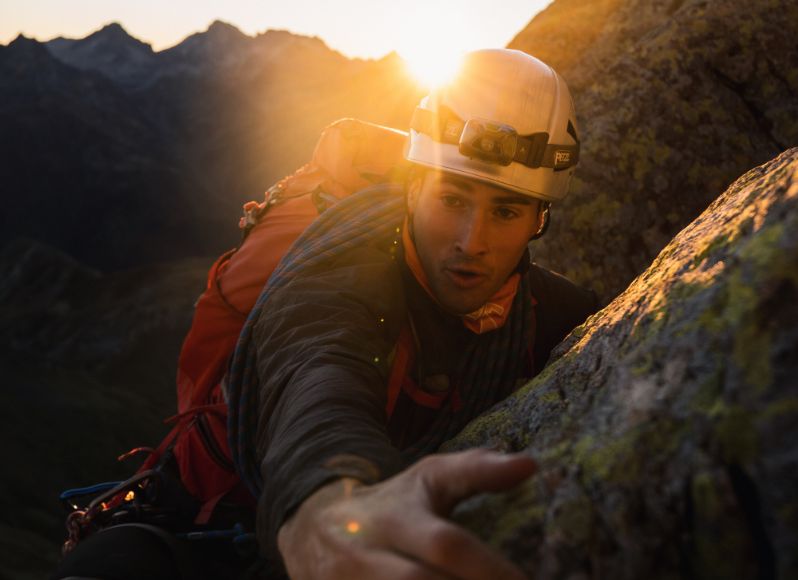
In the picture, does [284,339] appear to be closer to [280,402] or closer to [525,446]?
[280,402]

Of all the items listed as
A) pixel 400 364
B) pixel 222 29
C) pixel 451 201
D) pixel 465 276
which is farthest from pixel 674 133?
pixel 222 29

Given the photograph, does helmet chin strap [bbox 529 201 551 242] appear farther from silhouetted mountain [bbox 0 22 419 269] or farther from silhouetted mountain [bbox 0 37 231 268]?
silhouetted mountain [bbox 0 37 231 268]

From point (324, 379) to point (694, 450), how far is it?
1.20 m

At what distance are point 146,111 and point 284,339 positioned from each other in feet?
273

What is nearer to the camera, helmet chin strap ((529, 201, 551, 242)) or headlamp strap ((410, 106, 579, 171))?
headlamp strap ((410, 106, 579, 171))

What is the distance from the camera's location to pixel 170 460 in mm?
4055

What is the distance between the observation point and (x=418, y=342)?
3.11m

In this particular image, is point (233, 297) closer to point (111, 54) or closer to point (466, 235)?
point (466, 235)

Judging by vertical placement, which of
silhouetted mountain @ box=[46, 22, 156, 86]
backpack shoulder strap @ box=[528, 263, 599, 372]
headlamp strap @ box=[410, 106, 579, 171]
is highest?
silhouetted mountain @ box=[46, 22, 156, 86]

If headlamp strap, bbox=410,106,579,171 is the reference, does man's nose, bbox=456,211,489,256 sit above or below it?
below

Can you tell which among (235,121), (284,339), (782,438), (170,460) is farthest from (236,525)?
(235,121)

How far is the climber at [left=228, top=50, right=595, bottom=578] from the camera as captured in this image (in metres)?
1.23

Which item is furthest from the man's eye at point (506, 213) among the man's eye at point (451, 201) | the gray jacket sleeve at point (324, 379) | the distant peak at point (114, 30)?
the distant peak at point (114, 30)

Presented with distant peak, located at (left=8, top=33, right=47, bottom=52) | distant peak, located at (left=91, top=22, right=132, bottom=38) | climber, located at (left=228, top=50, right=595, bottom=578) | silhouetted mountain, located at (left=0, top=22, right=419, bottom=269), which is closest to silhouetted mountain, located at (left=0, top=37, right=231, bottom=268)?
silhouetted mountain, located at (left=0, top=22, right=419, bottom=269)
